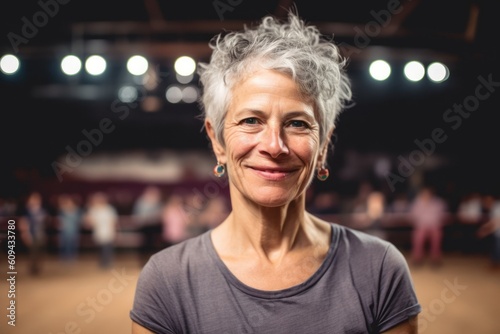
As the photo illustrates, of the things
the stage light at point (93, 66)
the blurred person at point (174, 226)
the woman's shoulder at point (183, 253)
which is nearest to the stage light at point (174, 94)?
the blurred person at point (174, 226)

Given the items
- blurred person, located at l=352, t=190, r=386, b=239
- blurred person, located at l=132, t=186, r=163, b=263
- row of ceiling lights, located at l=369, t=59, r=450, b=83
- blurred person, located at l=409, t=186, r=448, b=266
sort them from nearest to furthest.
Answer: row of ceiling lights, located at l=369, t=59, r=450, b=83 < blurred person, located at l=132, t=186, r=163, b=263 < blurred person, located at l=409, t=186, r=448, b=266 < blurred person, located at l=352, t=190, r=386, b=239

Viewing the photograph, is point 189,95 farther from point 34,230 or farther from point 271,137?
point 271,137

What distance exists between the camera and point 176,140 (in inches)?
480

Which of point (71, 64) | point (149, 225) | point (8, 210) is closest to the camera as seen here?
point (71, 64)

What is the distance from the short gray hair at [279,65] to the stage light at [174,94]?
9034mm

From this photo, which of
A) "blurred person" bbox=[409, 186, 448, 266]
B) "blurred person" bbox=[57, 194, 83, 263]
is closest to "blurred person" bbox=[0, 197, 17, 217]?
"blurred person" bbox=[57, 194, 83, 263]

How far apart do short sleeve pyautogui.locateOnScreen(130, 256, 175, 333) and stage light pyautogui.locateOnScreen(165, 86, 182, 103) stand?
9.16m

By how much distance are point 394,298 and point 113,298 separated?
575cm

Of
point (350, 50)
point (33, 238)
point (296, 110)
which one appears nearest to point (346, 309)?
point (296, 110)

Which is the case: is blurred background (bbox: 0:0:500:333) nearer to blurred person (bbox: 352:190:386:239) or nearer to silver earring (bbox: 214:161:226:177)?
blurred person (bbox: 352:190:386:239)

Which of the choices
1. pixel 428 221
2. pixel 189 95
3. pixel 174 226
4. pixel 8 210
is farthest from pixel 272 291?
pixel 189 95

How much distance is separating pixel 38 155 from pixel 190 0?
8.23 metres

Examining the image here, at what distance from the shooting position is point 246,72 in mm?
1346

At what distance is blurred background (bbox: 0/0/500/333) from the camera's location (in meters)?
5.57
